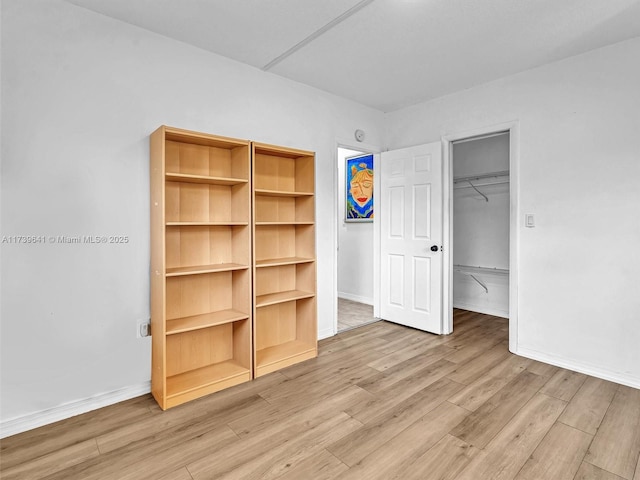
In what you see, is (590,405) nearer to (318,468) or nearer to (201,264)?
(318,468)

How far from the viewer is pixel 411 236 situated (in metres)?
3.89

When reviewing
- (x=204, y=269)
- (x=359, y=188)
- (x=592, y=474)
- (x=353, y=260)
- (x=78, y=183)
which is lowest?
(x=592, y=474)

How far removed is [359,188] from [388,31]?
8.96ft

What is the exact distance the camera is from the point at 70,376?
219 centimetres

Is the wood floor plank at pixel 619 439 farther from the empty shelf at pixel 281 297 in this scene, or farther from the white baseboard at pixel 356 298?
the white baseboard at pixel 356 298

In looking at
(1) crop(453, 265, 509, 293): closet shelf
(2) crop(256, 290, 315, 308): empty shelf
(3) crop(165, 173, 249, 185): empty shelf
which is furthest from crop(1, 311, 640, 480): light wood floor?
(1) crop(453, 265, 509, 293): closet shelf

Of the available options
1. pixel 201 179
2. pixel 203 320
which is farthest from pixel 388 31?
pixel 203 320

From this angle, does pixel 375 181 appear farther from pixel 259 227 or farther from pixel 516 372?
pixel 516 372

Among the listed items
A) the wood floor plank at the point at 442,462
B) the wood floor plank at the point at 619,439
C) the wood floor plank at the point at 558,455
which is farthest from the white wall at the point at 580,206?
the wood floor plank at the point at 442,462

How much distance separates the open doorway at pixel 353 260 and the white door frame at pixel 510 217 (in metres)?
1.32

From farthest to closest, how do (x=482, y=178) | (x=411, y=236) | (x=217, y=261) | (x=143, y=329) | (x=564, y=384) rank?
(x=482, y=178)
(x=411, y=236)
(x=217, y=261)
(x=564, y=384)
(x=143, y=329)

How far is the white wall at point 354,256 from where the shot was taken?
5.08 meters

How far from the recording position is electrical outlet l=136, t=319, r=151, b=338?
2.46m

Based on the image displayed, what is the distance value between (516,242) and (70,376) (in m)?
3.62
